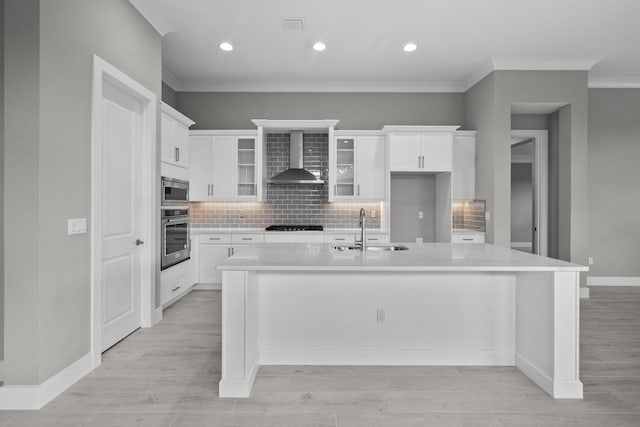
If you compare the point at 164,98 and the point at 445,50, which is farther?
the point at 164,98

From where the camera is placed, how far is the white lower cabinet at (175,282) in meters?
4.23

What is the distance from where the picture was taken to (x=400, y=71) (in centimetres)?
531

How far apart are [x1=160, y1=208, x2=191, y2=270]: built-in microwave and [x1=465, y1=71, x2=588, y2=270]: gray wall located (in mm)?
3907

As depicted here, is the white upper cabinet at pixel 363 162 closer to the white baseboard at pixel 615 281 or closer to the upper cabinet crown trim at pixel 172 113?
the upper cabinet crown trim at pixel 172 113

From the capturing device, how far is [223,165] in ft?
18.2

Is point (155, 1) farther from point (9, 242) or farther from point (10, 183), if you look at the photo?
point (9, 242)

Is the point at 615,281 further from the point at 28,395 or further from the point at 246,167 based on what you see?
the point at 28,395

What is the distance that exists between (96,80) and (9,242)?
130cm

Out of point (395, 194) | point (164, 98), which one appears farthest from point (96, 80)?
point (395, 194)

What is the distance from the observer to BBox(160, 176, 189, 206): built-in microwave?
13.5ft

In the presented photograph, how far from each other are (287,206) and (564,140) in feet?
13.0

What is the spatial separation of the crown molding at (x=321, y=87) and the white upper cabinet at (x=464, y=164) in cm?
87

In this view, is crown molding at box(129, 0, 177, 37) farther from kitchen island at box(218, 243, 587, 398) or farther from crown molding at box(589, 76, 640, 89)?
crown molding at box(589, 76, 640, 89)

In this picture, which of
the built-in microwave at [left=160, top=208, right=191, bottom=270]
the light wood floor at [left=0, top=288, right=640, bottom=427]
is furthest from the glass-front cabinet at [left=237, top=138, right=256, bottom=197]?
the light wood floor at [left=0, top=288, right=640, bottom=427]
